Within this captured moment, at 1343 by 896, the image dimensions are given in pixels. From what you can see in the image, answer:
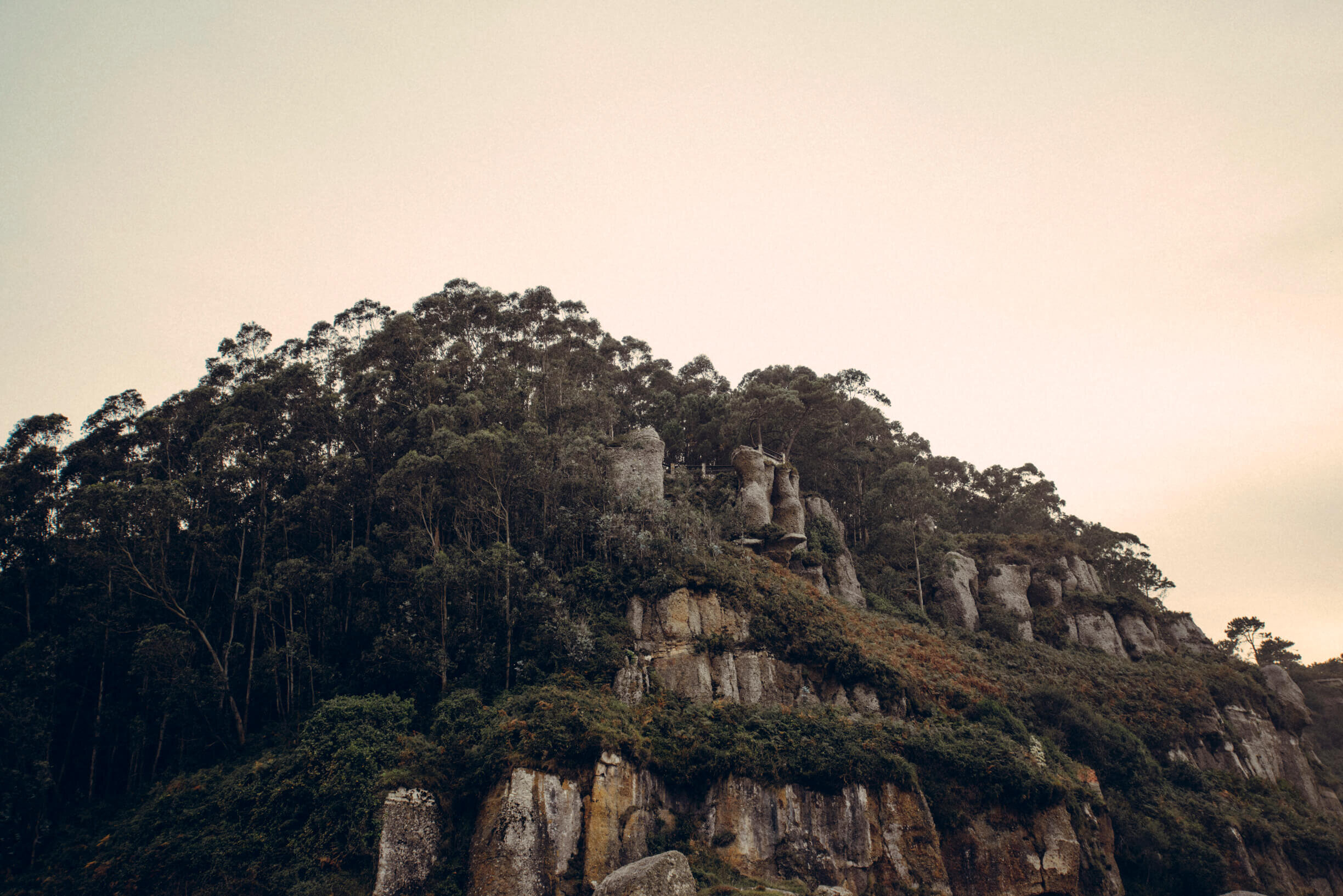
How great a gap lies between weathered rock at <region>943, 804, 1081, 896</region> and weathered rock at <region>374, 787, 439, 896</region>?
15728mm

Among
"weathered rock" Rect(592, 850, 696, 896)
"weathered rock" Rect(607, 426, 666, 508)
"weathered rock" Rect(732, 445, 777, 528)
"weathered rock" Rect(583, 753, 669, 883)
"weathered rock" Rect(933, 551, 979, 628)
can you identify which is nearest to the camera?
"weathered rock" Rect(592, 850, 696, 896)

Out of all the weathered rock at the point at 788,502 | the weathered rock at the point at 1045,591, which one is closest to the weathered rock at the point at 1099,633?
the weathered rock at the point at 1045,591

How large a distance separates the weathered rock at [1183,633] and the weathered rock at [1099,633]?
4.87 meters

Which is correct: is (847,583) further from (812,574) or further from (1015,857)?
(1015,857)

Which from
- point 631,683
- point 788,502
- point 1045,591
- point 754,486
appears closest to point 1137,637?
point 1045,591

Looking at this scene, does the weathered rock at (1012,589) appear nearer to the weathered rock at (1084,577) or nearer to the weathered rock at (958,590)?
the weathered rock at (958,590)

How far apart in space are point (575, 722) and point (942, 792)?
12.4 meters

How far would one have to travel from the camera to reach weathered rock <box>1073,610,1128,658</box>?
4297 cm

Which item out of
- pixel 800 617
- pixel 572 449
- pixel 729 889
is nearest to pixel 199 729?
pixel 572 449

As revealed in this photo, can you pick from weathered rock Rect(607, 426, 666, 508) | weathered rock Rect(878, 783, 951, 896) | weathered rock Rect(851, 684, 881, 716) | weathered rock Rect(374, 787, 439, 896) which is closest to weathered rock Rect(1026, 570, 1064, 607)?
weathered rock Rect(851, 684, 881, 716)

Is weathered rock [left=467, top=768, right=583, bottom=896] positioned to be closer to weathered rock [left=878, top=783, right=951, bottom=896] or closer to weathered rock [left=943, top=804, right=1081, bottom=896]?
weathered rock [left=878, top=783, right=951, bottom=896]

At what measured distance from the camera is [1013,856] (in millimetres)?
22688

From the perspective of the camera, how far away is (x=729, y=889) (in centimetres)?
1870

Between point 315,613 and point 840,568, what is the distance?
26.7 m
